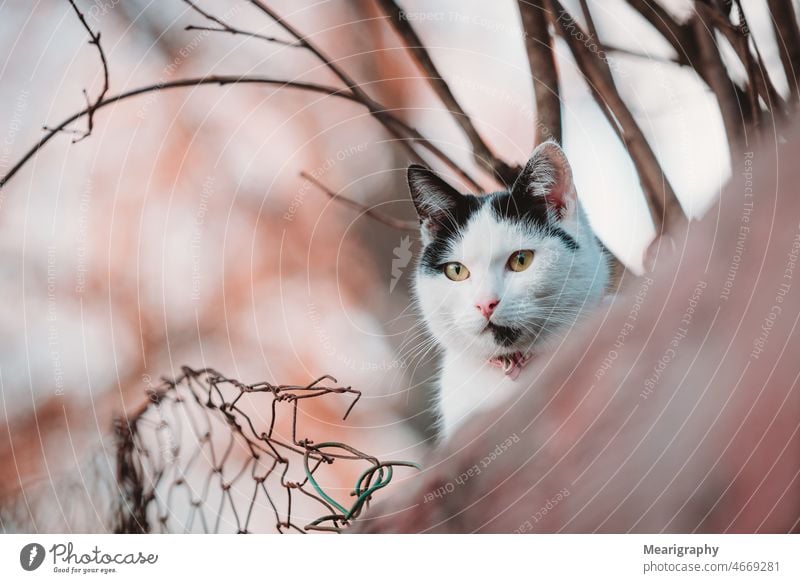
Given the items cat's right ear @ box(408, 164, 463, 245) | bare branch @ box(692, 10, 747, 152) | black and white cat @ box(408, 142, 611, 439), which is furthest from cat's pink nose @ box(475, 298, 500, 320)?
bare branch @ box(692, 10, 747, 152)

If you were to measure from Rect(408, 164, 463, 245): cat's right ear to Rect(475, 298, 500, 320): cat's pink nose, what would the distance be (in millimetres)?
102

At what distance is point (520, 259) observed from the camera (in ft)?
2.39

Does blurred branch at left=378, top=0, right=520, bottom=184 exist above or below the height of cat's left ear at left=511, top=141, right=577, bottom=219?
above

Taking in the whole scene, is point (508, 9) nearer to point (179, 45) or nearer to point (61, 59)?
point (179, 45)

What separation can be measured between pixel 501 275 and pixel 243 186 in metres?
0.31

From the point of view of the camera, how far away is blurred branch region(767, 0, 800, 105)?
0.80 meters

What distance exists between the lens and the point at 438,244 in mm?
→ 759

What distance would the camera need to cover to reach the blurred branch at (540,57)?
2.57 feet

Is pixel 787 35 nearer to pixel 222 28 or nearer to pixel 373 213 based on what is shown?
pixel 373 213

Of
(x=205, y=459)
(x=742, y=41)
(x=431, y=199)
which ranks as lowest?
(x=205, y=459)

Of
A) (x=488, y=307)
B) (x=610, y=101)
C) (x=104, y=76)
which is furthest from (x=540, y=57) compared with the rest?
(x=104, y=76)

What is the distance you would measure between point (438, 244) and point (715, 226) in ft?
0.92

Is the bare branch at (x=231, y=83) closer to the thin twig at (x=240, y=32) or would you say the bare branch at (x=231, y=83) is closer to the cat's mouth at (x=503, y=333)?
→ the thin twig at (x=240, y=32)

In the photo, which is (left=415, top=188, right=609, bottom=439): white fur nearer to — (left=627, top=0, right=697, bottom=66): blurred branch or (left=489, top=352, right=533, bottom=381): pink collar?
(left=489, top=352, right=533, bottom=381): pink collar
